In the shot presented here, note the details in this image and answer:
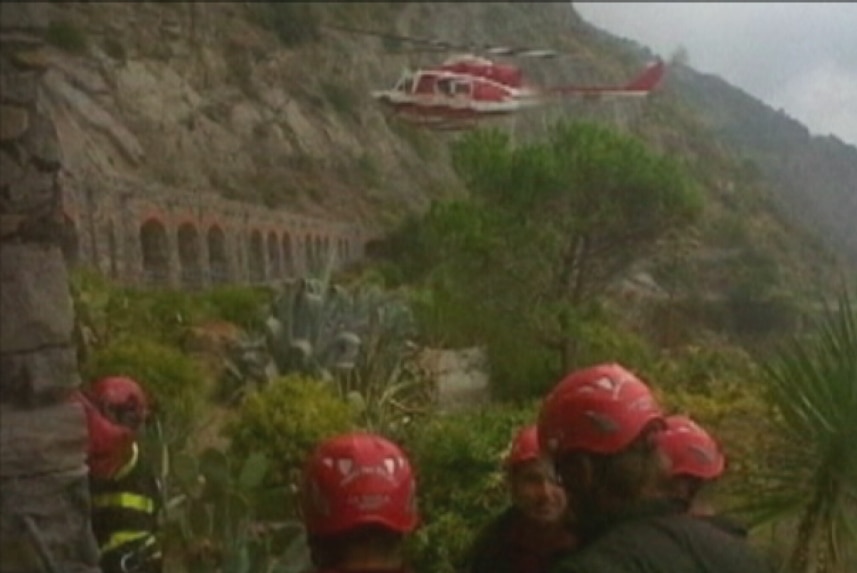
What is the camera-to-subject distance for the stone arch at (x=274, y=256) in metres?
25.2

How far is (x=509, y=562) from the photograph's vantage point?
3607mm

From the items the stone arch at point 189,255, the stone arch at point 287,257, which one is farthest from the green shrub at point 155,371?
the stone arch at point 287,257

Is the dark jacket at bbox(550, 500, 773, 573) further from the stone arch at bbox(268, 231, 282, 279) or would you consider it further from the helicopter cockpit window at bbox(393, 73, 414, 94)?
the helicopter cockpit window at bbox(393, 73, 414, 94)

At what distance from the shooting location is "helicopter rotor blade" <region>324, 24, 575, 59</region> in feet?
117

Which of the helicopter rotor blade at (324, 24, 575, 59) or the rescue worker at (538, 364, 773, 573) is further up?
the rescue worker at (538, 364, 773, 573)

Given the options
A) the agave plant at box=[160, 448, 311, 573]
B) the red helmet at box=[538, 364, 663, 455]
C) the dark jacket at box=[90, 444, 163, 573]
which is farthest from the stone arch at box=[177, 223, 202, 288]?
the red helmet at box=[538, 364, 663, 455]

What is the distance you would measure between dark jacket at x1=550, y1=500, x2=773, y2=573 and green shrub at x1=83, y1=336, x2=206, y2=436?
804 centimetres

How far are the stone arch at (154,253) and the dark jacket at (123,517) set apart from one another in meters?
19.6

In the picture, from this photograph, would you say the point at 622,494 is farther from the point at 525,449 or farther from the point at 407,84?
the point at 407,84

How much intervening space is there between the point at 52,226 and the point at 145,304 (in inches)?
560

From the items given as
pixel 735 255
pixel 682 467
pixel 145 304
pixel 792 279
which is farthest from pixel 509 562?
pixel 735 255

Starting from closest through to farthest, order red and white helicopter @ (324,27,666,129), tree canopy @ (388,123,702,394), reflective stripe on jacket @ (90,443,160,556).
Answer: reflective stripe on jacket @ (90,443,160,556) < tree canopy @ (388,123,702,394) < red and white helicopter @ (324,27,666,129)

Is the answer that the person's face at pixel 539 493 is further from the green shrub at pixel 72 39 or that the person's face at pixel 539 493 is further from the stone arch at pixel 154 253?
the green shrub at pixel 72 39

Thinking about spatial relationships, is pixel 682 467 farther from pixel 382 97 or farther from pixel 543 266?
pixel 382 97
